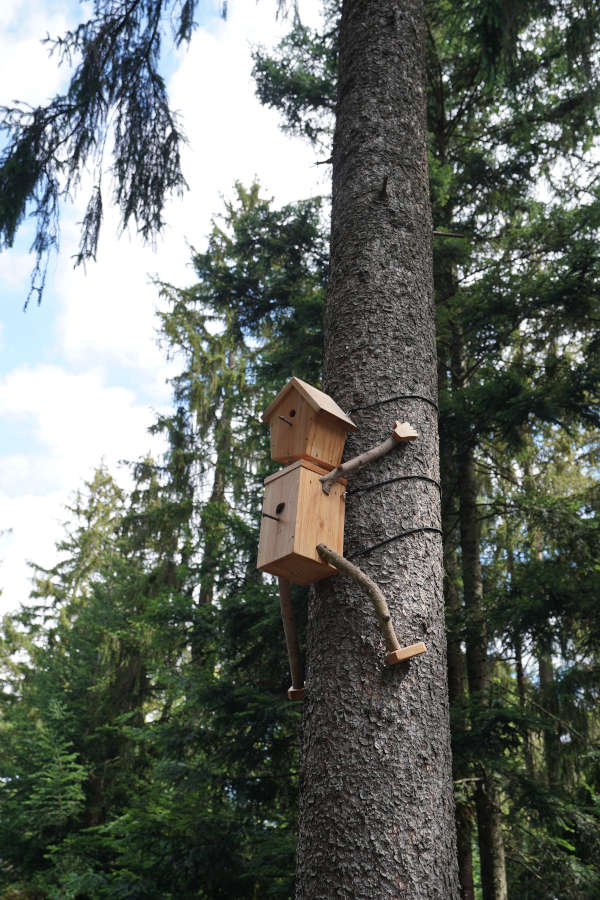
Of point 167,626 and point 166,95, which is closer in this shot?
point 166,95

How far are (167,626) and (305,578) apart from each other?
5.89m

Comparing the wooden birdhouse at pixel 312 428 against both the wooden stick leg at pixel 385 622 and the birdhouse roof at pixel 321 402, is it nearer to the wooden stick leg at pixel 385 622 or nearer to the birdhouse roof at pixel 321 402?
the birdhouse roof at pixel 321 402

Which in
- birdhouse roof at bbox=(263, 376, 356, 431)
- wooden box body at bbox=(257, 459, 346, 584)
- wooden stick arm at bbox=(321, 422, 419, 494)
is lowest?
wooden box body at bbox=(257, 459, 346, 584)

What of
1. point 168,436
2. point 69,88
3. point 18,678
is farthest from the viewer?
point 18,678

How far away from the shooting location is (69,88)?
4.41 meters

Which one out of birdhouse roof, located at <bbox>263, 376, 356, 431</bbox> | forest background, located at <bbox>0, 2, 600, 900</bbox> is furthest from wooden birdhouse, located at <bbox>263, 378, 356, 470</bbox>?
forest background, located at <bbox>0, 2, 600, 900</bbox>

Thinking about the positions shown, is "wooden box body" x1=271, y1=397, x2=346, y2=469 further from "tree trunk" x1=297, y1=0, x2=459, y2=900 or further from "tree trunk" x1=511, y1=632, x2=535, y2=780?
"tree trunk" x1=511, y1=632, x2=535, y2=780

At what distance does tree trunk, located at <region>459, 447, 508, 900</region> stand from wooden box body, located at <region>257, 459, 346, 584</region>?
11.3 feet

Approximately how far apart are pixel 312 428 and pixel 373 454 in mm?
203

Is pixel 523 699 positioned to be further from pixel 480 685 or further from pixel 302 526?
pixel 302 526

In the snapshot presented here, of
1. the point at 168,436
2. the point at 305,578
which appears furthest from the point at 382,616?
the point at 168,436

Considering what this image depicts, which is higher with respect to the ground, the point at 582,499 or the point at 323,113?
the point at 323,113

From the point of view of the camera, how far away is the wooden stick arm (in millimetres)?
1992

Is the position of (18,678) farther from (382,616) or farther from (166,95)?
(382,616)
